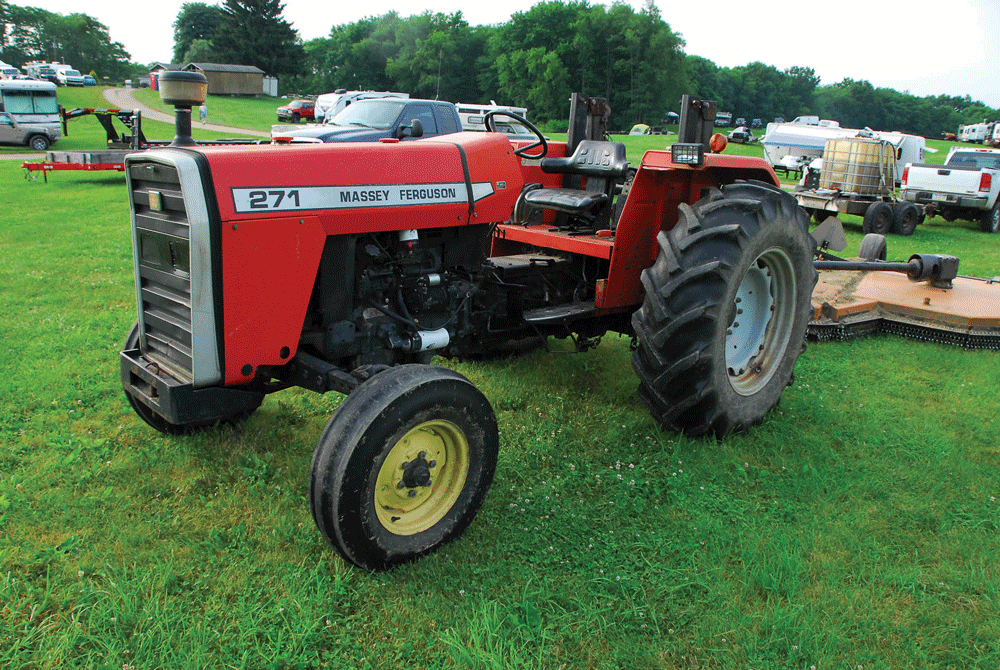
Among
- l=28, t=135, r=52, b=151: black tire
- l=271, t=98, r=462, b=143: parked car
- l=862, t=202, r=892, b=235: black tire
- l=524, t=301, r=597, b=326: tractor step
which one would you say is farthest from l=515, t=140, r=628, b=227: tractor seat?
l=28, t=135, r=52, b=151: black tire

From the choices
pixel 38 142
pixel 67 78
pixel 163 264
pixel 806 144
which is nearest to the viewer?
pixel 163 264

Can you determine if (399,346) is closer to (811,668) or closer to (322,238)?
(322,238)

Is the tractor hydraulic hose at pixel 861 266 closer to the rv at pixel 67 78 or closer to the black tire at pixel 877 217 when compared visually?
the black tire at pixel 877 217

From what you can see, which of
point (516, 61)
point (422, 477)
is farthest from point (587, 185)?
point (516, 61)

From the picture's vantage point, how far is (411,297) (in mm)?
3240

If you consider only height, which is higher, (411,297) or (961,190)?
(961,190)

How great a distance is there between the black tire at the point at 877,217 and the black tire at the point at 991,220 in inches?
118

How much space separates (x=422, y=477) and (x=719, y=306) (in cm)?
165

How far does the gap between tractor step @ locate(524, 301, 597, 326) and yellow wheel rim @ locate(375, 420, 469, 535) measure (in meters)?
1.26

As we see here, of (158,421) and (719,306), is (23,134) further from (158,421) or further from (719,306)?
(719,306)

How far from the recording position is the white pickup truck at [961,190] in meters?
13.1

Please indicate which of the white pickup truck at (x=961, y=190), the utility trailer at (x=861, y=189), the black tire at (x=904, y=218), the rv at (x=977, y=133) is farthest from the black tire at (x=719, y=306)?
the rv at (x=977, y=133)

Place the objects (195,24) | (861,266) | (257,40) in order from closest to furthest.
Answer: (861,266) < (257,40) < (195,24)

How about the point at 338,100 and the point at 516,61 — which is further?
the point at 516,61
